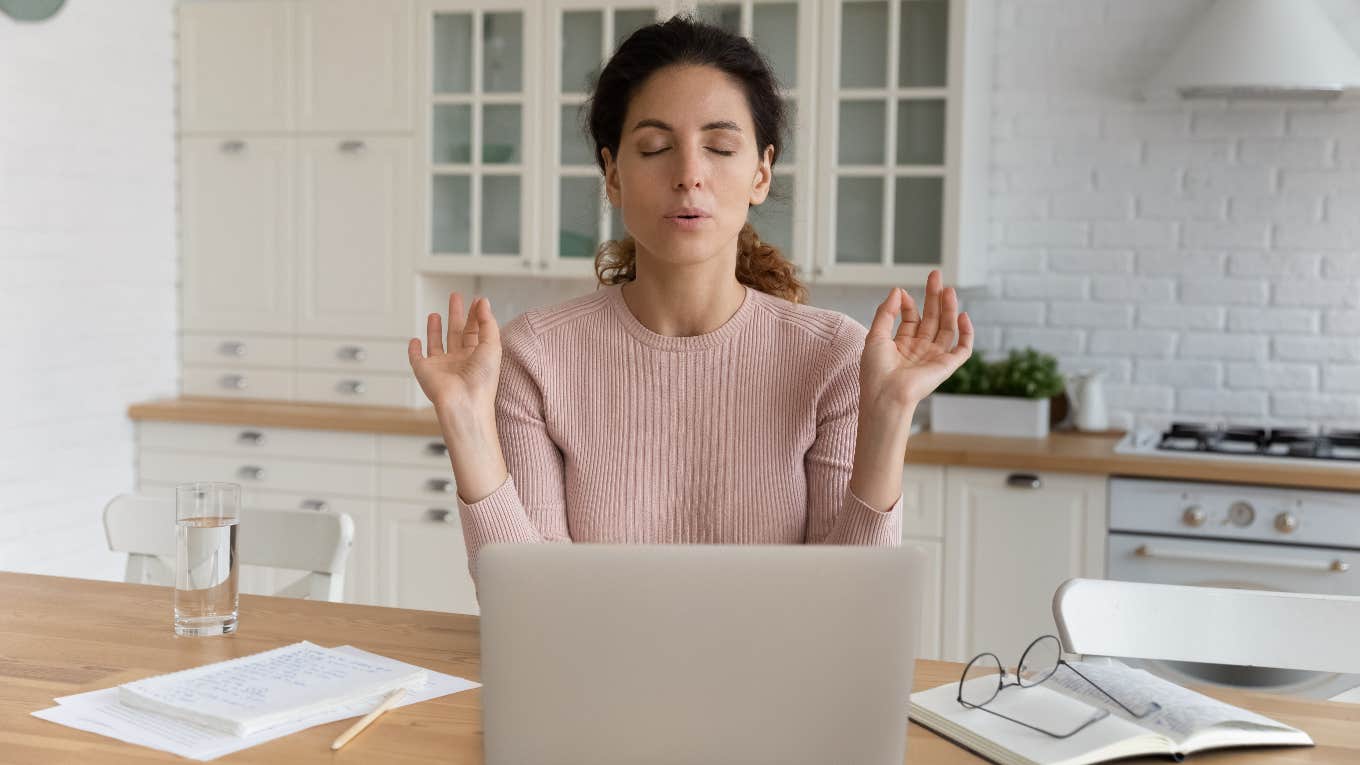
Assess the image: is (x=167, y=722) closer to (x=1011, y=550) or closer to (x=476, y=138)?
(x=1011, y=550)

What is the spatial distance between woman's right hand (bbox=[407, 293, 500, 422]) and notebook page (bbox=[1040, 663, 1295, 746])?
26.8 inches

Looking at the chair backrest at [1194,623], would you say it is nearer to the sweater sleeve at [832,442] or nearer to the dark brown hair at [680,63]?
the sweater sleeve at [832,442]

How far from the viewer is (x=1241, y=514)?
305 centimetres

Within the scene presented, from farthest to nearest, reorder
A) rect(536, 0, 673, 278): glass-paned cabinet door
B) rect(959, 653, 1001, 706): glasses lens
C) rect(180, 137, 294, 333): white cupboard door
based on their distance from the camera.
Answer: rect(180, 137, 294, 333): white cupboard door → rect(536, 0, 673, 278): glass-paned cabinet door → rect(959, 653, 1001, 706): glasses lens

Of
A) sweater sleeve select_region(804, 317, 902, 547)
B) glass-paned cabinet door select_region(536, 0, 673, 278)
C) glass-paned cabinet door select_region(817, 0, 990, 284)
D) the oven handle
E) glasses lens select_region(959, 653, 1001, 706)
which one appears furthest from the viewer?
glass-paned cabinet door select_region(536, 0, 673, 278)

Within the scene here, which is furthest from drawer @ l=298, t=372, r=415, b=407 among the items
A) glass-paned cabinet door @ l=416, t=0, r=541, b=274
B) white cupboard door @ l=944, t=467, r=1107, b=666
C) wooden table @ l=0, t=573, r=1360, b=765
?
wooden table @ l=0, t=573, r=1360, b=765

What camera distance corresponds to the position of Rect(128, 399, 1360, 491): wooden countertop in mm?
3010

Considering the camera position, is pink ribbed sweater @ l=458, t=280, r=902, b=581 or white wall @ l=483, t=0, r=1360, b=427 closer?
pink ribbed sweater @ l=458, t=280, r=902, b=581

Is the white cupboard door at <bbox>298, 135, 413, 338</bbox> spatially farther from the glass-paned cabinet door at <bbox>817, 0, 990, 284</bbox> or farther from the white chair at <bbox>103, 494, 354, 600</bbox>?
the white chair at <bbox>103, 494, 354, 600</bbox>

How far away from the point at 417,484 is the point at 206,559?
204 cm

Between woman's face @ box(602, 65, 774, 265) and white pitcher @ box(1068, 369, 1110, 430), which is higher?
woman's face @ box(602, 65, 774, 265)

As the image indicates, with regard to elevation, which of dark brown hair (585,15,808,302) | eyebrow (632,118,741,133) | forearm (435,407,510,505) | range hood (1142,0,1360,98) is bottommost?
forearm (435,407,510,505)

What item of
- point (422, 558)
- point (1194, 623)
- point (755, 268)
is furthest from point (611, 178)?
point (422, 558)

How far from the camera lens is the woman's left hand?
1.54m
